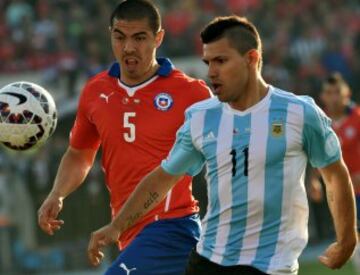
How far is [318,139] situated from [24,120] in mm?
2407

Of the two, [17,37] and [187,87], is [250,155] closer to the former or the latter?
[187,87]

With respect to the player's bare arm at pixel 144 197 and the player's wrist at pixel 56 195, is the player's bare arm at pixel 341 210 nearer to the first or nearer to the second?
the player's bare arm at pixel 144 197

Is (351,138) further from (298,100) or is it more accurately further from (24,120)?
(298,100)

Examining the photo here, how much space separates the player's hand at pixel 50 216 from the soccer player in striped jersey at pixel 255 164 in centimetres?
108

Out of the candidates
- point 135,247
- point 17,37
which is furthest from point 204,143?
point 17,37

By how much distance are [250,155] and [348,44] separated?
14.7 metres

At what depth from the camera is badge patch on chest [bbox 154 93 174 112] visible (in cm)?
686

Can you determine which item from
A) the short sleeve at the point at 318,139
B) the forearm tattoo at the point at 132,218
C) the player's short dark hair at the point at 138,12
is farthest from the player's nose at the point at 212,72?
the player's short dark hair at the point at 138,12

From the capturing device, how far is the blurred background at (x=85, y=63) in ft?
53.3

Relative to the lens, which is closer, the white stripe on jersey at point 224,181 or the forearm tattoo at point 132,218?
the white stripe on jersey at point 224,181

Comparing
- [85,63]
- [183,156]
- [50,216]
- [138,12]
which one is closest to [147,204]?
[183,156]

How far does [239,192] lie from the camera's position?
540 cm

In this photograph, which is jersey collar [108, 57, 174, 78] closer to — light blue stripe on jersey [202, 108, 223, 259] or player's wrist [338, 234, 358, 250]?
light blue stripe on jersey [202, 108, 223, 259]

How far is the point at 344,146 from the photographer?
12.3 meters
